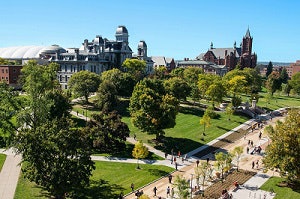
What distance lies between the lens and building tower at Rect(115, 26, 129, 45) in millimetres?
128625

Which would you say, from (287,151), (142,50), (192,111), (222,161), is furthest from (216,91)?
(142,50)

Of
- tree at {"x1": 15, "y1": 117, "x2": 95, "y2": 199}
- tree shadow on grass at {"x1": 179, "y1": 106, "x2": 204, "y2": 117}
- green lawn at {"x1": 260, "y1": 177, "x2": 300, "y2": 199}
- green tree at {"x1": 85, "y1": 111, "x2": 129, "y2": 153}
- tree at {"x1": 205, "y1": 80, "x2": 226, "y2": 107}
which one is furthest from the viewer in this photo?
tree at {"x1": 205, "y1": 80, "x2": 226, "y2": 107}

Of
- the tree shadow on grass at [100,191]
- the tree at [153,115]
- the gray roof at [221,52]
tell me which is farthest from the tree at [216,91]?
the gray roof at [221,52]

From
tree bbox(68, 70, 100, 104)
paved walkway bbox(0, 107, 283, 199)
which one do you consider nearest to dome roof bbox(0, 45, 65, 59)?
tree bbox(68, 70, 100, 104)

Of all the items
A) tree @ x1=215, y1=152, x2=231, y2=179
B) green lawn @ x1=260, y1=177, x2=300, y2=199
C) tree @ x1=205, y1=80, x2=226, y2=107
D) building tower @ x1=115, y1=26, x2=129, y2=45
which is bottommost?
green lawn @ x1=260, y1=177, x2=300, y2=199

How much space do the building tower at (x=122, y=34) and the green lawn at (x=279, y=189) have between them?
101 m

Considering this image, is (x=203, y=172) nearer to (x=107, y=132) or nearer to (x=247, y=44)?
(x=107, y=132)

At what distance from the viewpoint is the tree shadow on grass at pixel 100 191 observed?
104 ft

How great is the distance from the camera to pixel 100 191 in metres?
33.0

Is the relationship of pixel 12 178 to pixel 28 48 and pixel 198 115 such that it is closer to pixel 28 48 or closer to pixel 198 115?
pixel 198 115

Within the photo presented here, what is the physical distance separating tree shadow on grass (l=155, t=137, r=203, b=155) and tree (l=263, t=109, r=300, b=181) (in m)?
15.9

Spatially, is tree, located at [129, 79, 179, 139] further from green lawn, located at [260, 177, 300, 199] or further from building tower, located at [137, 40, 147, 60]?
building tower, located at [137, 40, 147, 60]

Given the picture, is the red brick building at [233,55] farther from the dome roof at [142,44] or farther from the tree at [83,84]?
the tree at [83,84]

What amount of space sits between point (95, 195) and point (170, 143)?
2078 centimetres
